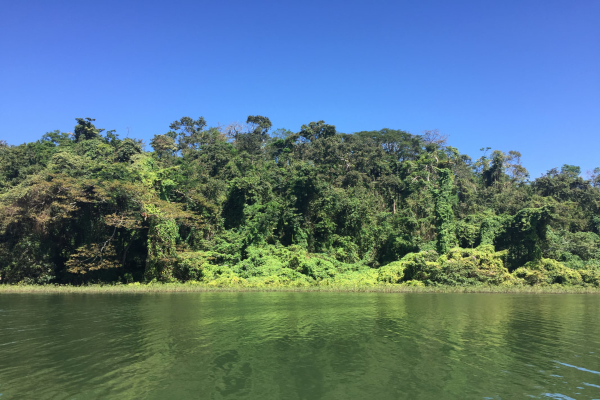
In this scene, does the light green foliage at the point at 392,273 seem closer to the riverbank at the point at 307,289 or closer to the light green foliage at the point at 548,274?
the riverbank at the point at 307,289

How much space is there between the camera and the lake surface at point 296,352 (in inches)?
281

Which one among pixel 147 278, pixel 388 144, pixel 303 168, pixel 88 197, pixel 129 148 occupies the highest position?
pixel 388 144

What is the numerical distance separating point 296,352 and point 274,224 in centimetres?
2474

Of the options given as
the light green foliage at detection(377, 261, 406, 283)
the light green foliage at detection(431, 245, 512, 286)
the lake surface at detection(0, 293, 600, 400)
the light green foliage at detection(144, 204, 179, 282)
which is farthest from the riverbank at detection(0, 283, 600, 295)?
the lake surface at detection(0, 293, 600, 400)

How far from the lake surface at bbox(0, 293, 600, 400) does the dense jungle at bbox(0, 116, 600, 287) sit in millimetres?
Answer: 11604

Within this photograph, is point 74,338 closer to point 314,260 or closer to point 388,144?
point 314,260

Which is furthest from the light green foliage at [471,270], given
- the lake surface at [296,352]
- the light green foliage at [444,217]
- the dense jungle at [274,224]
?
the lake surface at [296,352]

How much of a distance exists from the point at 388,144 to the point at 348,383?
5012 cm

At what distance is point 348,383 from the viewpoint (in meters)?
7.46

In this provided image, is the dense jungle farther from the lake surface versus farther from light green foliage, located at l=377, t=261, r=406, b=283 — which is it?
the lake surface

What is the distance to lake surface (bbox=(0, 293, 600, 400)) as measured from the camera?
23.4 ft

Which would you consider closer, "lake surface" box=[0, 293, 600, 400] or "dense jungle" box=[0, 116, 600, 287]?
"lake surface" box=[0, 293, 600, 400]

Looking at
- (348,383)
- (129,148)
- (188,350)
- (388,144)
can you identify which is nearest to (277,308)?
(188,350)

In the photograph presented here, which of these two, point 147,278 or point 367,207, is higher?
point 367,207
